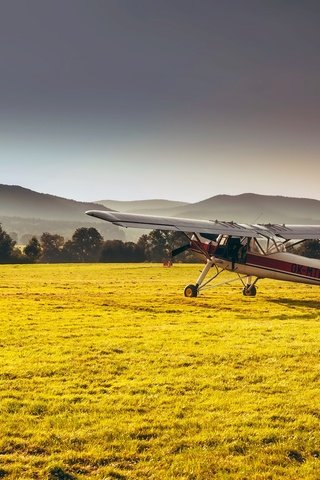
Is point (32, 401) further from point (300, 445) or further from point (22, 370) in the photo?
point (300, 445)

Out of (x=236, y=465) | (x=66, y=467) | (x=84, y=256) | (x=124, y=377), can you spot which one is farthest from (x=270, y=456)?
(x=84, y=256)

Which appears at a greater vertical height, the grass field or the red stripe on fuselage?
the red stripe on fuselage

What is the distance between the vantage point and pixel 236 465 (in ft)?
19.5

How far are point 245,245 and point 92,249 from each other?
68.9m

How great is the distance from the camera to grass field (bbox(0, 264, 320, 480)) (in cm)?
600

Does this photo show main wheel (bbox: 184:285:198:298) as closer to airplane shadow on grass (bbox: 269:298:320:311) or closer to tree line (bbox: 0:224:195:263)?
airplane shadow on grass (bbox: 269:298:320:311)

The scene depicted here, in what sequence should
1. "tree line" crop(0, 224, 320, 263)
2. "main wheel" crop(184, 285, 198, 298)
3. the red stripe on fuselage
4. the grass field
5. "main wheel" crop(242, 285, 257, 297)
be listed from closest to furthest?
the grass field
the red stripe on fuselage
"main wheel" crop(184, 285, 198, 298)
"main wheel" crop(242, 285, 257, 297)
"tree line" crop(0, 224, 320, 263)

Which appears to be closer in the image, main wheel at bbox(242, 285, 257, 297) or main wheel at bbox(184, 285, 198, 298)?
main wheel at bbox(184, 285, 198, 298)

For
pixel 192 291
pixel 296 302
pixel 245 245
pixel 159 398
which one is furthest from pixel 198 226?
pixel 159 398

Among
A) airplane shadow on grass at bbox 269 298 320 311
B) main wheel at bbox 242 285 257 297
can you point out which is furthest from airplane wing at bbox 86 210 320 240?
main wheel at bbox 242 285 257 297

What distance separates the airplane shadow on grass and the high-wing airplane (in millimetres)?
1030

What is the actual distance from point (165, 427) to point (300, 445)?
6.61ft

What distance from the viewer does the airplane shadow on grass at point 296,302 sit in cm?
2056

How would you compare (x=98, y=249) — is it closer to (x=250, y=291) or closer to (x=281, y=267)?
(x=250, y=291)
